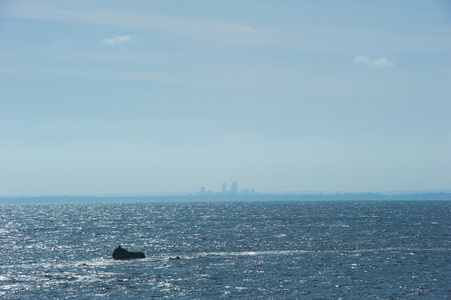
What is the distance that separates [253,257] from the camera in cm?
7594

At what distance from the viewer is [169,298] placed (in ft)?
159

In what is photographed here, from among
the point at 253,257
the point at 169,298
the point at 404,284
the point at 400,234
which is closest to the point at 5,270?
the point at 169,298

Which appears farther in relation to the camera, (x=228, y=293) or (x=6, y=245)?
(x=6, y=245)

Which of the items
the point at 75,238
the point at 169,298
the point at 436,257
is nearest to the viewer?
the point at 169,298

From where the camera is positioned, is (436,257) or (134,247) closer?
(436,257)

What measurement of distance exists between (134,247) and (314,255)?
34.1 m

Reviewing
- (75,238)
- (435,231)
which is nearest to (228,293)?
(75,238)

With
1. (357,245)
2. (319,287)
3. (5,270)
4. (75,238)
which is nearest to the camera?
(319,287)

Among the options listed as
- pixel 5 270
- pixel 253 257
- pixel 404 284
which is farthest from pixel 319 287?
pixel 5 270

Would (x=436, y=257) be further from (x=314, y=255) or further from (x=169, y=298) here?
(x=169, y=298)

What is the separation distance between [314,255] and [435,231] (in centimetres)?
5398

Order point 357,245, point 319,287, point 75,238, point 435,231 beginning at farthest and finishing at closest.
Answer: point 435,231 → point 75,238 → point 357,245 → point 319,287

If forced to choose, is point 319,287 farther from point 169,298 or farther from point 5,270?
point 5,270

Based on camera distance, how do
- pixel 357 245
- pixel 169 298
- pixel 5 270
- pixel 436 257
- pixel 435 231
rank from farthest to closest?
pixel 435 231 → pixel 357 245 → pixel 436 257 → pixel 5 270 → pixel 169 298
